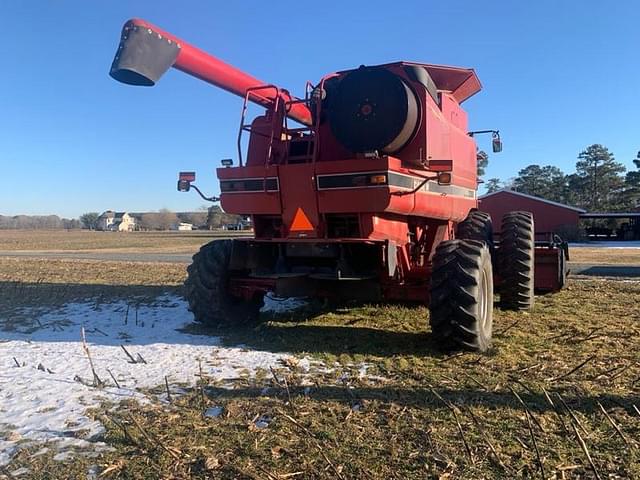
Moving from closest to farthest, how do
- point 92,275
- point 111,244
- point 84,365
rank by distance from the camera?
1. point 84,365
2. point 92,275
3. point 111,244

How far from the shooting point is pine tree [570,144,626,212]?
64.2 m

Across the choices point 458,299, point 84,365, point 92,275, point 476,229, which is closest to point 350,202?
point 458,299

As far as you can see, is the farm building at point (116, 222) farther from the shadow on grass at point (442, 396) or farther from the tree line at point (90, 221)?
the shadow on grass at point (442, 396)

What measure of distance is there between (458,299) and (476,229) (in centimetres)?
273

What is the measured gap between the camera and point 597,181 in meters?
65.6

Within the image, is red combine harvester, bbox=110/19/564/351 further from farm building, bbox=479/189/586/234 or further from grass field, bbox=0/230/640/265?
farm building, bbox=479/189/586/234

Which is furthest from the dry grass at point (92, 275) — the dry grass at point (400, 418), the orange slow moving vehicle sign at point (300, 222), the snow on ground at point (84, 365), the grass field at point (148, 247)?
the grass field at point (148, 247)

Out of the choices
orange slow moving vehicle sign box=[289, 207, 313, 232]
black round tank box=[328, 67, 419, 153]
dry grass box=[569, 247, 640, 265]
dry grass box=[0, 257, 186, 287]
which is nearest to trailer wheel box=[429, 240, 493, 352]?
black round tank box=[328, 67, 419, 153]

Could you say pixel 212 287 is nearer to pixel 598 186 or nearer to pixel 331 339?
pixel 331 339

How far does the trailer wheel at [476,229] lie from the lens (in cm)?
793

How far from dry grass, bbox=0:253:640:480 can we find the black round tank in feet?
7.63

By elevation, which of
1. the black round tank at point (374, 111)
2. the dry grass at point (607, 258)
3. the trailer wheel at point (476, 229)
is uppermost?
the black round tank at point (374, 111)

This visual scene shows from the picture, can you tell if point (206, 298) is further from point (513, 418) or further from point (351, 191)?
point (513, 418)

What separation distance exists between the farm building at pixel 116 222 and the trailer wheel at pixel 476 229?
433 feet
